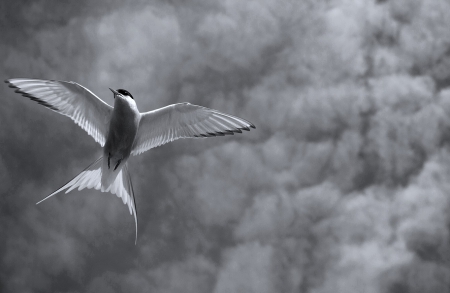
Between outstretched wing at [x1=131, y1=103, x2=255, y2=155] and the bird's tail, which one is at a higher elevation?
outstretched wing at [x1=131, y1=103, x2=255, y2=155]

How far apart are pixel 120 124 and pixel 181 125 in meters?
1.35

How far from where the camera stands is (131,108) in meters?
7.91

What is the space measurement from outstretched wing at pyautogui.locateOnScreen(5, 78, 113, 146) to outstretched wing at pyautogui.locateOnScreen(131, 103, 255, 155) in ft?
2.85

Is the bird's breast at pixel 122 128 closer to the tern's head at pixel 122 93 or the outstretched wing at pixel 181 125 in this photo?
the tern's head at pixel 122 93

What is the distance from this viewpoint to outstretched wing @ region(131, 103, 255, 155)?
313 inches

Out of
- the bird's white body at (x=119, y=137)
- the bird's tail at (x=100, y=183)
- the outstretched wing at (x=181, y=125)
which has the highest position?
the outstretched wing at (x=181, y=125)

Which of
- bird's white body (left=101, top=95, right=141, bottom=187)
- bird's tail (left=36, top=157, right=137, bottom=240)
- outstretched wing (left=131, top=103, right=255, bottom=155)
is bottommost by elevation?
bird's tail (left=36, top=157, right=137, bottom=240)

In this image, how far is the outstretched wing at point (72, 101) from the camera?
7.47 metres

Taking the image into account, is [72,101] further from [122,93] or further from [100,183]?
[100,183]

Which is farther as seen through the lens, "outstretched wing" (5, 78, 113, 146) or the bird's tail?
the bird's tail

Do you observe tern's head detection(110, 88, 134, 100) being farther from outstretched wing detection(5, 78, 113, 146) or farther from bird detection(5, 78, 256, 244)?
outstretched wing detection(5, 78, 113, 146)

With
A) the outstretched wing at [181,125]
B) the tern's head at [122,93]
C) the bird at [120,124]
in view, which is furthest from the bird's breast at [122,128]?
the outstretched wing at [181,125]

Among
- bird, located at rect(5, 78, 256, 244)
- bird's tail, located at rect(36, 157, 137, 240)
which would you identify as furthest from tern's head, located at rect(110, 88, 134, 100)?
bird's tail, located at rect(36, 157, 137, 240)

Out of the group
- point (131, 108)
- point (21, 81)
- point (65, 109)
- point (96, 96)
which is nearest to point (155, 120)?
point (131, 108)
